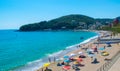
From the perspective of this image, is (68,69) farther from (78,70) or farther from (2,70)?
(2,70)

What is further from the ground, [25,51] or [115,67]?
[115,67]

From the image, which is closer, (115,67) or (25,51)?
(115,67)

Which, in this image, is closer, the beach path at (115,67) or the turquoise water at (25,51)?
the beach path at (115,67)

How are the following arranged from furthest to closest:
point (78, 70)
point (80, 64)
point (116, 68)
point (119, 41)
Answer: point (119, 41) < point (80, 64) < point (78, 70) < point (116, 68)

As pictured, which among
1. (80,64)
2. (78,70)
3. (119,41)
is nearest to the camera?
(78,70)

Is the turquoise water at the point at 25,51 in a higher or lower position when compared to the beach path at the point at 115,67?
lower

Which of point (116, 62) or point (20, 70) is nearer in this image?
point (116, 62)

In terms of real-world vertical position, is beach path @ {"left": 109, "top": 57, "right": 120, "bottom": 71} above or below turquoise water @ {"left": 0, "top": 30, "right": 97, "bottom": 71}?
above

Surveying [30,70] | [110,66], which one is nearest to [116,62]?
[110,66]

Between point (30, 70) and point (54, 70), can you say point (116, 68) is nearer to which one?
point (54, 70)

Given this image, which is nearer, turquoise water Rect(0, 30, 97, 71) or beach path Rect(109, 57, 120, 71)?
beach path Rect(109, 57, 120, 71)
